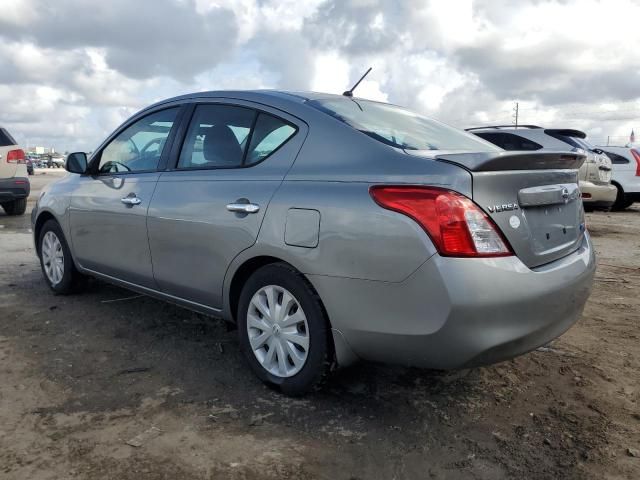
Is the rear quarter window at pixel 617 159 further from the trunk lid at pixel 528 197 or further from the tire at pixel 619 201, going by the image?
the trunk lid at pixel 528 197

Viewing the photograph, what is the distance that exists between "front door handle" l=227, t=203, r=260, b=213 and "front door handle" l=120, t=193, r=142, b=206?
0.95 meters

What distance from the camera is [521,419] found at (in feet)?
9.08

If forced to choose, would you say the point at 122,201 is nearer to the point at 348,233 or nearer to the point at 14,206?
the point at 348,233

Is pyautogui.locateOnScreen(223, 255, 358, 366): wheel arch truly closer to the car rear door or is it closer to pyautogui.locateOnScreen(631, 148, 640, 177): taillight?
the car rear door

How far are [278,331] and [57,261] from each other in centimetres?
281

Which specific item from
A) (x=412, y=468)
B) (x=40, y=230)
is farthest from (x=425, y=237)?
(x=40, y=230)

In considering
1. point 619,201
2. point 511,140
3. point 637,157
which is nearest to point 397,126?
point 511,140

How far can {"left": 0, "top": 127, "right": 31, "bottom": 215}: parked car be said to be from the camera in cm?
973

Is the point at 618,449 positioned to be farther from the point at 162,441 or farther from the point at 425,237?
the point at 162,441

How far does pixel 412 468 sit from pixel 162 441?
109 cm

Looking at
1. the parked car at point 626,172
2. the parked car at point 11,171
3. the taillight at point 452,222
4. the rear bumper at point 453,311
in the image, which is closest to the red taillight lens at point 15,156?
the parked car at point 11,171

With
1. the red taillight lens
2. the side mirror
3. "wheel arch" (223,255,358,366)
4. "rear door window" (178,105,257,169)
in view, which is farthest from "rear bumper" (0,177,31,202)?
"wheel arch" (223,255,358,366)

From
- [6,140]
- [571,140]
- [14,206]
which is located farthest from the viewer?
[14,206]

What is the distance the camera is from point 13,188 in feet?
32.8
